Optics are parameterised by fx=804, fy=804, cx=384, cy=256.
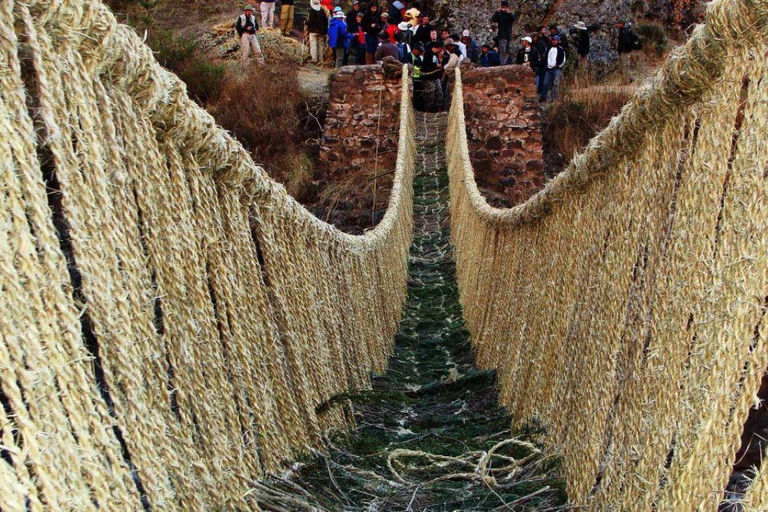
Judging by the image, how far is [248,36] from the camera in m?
13.6

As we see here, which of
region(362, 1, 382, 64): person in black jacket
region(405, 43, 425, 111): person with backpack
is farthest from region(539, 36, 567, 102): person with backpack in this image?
region(362, 1, 382, 64): person in black jacket

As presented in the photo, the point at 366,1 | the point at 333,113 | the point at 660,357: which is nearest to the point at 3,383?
the point at 660,357

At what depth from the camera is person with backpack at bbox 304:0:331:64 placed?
560 inches

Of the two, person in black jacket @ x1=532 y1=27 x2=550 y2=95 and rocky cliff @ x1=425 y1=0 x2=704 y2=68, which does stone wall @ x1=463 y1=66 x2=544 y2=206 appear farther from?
rocky cliff @ x1=425 y1=0 x2=704 y2=68

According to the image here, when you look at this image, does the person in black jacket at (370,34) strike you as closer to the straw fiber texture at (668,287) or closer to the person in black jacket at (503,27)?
the person in black jacket at (503,27)

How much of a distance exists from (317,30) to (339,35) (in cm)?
90

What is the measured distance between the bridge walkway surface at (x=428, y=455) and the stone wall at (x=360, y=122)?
18.5 feet

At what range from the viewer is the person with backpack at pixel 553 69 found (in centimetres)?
1187

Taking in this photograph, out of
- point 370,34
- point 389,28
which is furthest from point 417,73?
point 370,34

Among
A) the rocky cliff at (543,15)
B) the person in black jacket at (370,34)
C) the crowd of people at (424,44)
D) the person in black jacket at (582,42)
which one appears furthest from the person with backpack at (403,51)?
the rocky cliff at (543,15)

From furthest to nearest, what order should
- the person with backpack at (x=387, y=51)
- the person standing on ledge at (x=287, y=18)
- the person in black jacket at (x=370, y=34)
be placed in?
1. the person standing on ledge at (x=287, y=18)
2. the person in black jacket at (x=370, y=34)
3. the person with backpack at (x=387, y=51)

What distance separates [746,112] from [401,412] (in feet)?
6.94

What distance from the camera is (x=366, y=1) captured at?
16.7 m

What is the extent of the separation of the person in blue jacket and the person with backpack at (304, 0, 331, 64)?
0.70 metres
